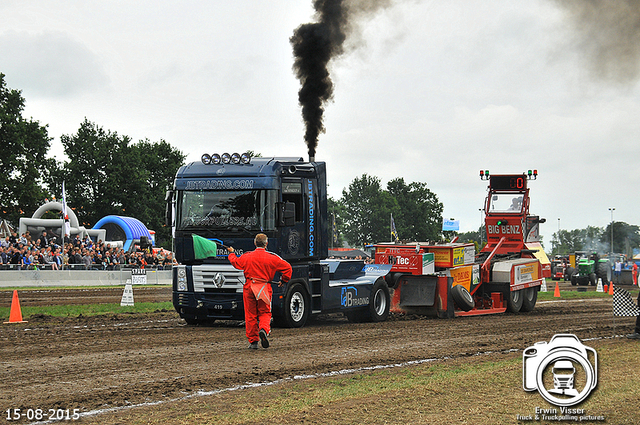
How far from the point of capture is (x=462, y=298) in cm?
1745

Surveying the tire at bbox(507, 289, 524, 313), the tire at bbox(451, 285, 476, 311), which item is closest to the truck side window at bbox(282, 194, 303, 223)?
the tire at bbox(451, 285, 476, 311)

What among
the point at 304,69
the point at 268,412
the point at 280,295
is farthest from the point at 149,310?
the point at 268,412

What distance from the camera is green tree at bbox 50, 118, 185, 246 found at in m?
73.9

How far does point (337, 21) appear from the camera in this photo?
67.7 ft

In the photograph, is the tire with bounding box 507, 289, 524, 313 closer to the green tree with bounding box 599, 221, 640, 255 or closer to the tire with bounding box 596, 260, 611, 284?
the tire with bounding box 596, 260, 611, 284

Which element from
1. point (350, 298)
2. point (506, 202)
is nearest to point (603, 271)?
point (506, 202)

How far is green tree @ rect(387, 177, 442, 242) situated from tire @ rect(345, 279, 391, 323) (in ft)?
364

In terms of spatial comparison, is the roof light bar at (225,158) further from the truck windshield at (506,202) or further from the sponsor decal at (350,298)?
the truck windshield at (506,202)

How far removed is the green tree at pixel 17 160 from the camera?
5228cm

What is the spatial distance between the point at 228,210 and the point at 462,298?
6.79 meters

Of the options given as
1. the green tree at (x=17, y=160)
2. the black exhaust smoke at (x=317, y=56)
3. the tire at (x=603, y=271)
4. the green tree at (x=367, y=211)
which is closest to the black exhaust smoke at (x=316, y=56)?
the black exhaust smoke at (x=317, y=56)

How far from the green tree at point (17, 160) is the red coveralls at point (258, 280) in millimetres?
45633

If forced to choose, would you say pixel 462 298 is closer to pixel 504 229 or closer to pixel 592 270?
pixel 504 229

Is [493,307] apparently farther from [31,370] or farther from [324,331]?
[31,370]
